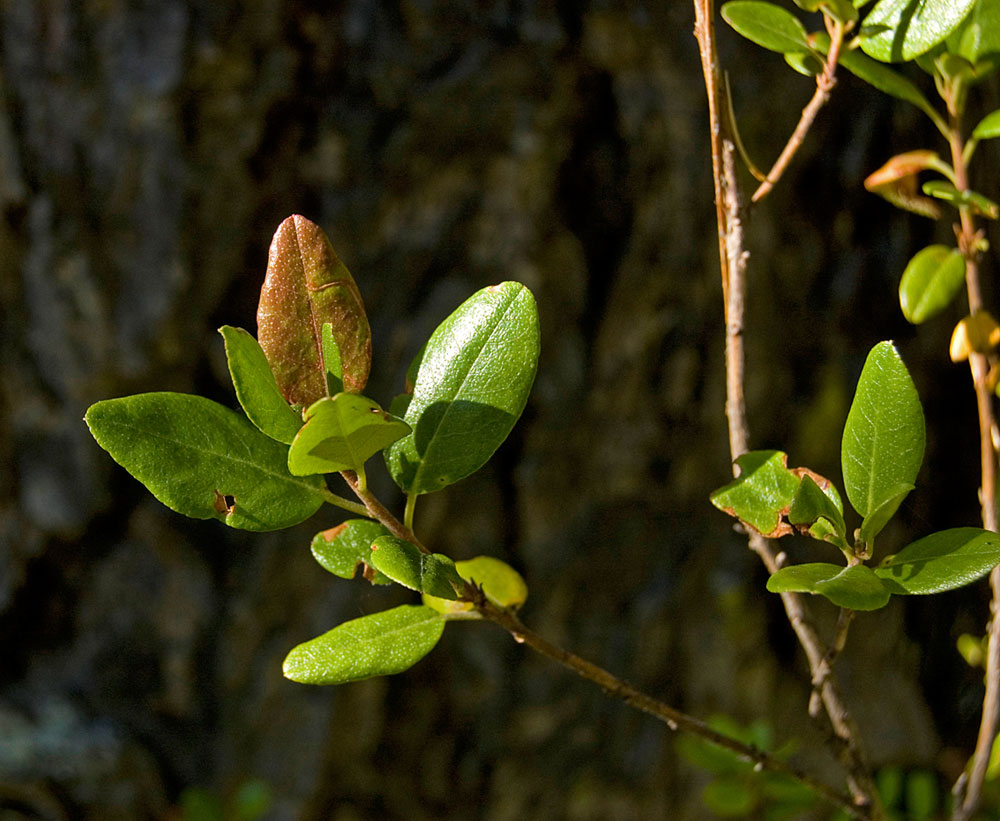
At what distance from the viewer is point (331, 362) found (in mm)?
361

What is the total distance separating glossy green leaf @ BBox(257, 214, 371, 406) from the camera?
13.8 inches

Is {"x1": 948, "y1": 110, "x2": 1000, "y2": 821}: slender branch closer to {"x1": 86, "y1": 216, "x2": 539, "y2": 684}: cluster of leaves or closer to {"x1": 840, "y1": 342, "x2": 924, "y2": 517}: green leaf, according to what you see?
{"x1": 840, "y1": 342, "x2": 924, "y2": 517}: green leaf

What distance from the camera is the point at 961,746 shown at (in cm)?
153

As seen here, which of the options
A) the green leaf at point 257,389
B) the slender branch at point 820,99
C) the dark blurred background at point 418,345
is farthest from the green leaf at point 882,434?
the dark blurred background at point 418,345

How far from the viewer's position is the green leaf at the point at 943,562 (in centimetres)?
34

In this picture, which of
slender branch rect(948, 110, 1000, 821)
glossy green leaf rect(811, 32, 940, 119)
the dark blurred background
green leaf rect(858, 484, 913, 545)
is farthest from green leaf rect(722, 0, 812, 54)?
the dark blurred background

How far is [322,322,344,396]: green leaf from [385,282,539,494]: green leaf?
0.05 meters

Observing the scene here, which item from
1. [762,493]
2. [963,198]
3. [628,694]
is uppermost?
[963,198]

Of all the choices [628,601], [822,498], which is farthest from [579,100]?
[822,498]

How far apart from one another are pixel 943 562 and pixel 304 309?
0.28 meters

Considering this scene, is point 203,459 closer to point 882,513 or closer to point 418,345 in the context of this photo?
point 882,513

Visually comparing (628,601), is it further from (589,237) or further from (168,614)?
(168,614)

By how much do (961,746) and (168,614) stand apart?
141 cm

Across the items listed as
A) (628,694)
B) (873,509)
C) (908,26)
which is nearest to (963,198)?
(908,26)
